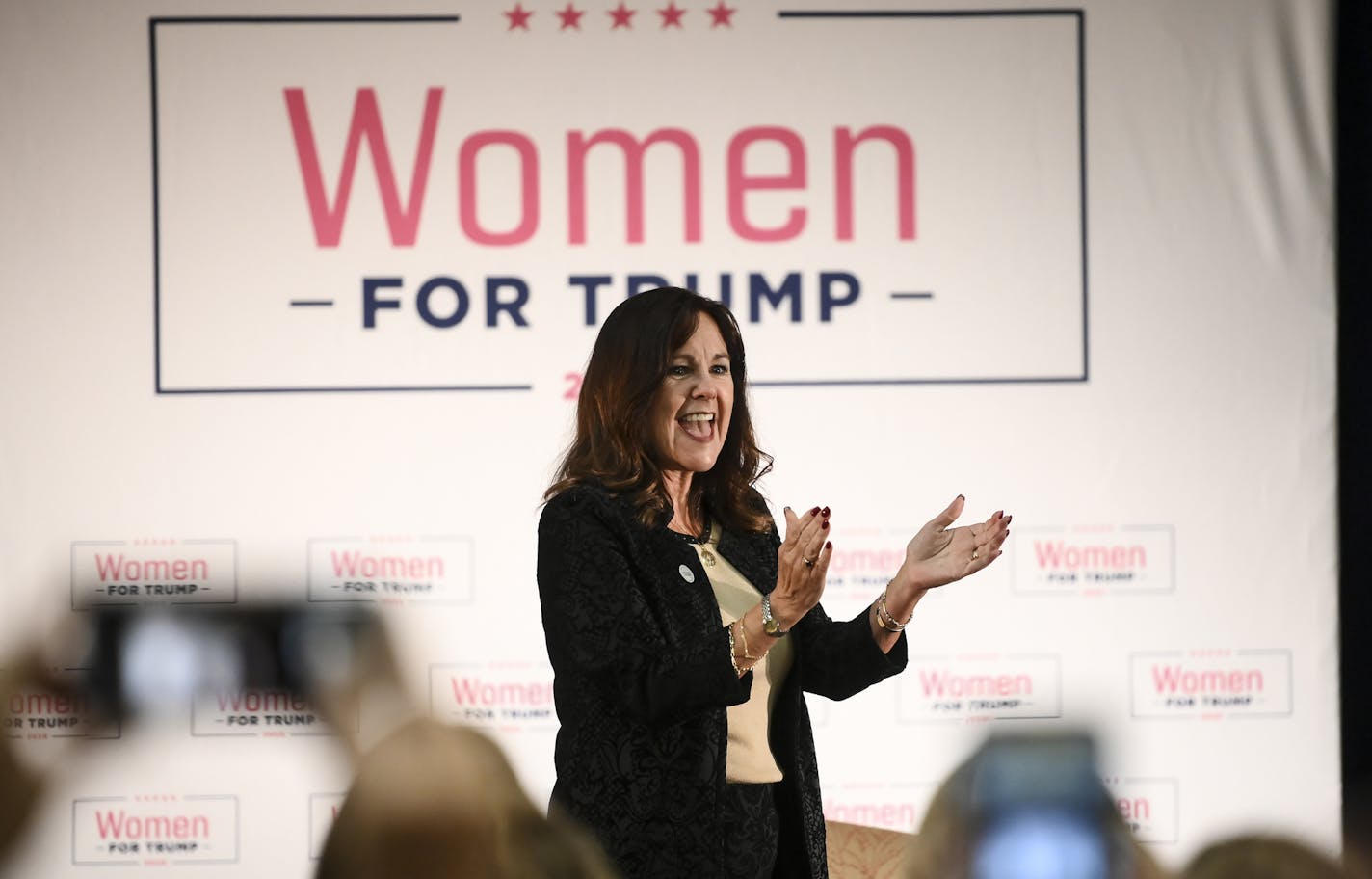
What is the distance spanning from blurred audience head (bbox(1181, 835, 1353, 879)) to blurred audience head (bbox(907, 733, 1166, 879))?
0.11 m

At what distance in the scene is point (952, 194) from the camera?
13.7 ft

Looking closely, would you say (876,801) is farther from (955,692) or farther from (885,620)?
(885,620)

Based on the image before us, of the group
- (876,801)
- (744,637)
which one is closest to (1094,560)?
(876,801)

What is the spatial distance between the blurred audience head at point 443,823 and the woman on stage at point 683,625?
1.04m

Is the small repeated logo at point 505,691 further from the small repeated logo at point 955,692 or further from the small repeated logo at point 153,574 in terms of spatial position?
the small repeated logo at point 955,692

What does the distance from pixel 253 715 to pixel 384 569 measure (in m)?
0.56

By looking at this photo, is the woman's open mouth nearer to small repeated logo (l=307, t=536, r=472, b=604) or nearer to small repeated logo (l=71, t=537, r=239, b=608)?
small repeated logo (l=307, t=536, r=472, b=604)

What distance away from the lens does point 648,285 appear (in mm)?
4109

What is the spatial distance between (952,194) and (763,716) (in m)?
2.51

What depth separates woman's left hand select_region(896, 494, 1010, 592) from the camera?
6.26 feet

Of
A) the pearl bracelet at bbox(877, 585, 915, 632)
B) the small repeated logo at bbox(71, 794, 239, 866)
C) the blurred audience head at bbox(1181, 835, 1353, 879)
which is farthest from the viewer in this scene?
the small repeated logo at bbox(71, 794, 239, 866)

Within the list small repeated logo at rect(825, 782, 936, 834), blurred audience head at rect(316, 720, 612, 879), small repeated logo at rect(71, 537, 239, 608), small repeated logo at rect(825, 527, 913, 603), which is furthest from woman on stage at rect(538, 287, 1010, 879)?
small repeated logo at rect(71, 537, 239, 608)

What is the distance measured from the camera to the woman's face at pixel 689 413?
2.04m

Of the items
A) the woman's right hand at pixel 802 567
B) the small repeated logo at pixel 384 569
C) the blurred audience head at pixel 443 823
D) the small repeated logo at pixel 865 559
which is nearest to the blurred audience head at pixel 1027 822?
the blurred audience head at pixel 443 823
